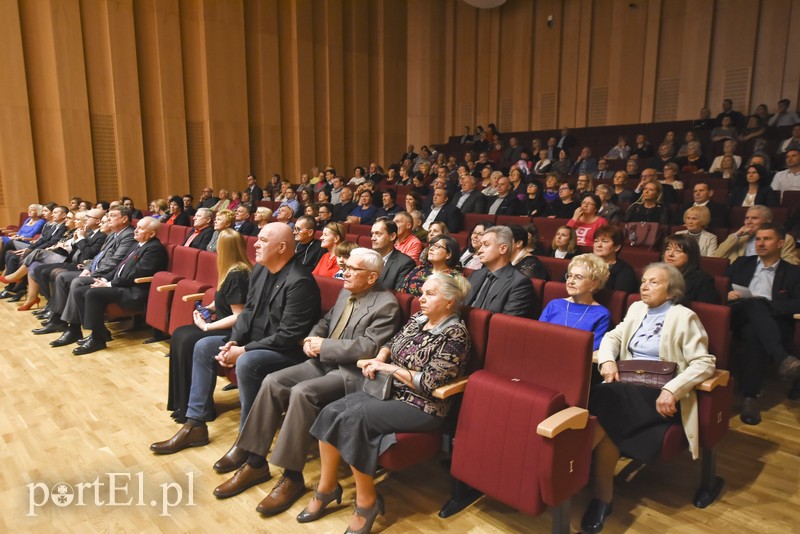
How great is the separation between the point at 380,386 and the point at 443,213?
263 centimetres

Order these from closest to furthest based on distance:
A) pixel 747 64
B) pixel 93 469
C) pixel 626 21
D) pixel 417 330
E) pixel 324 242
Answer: pixel 417 330, pixel 93 469, pixel 324 242, pixel 747 64, pixel 626 21

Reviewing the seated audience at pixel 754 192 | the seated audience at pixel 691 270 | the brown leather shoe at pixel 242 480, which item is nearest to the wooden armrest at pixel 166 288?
the brown leather shoe at pixel 242 480

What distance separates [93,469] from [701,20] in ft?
25.1

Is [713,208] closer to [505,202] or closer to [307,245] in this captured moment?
[505,202]

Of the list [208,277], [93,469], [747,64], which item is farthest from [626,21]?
[93,469]

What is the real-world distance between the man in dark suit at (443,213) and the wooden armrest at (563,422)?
269 cm

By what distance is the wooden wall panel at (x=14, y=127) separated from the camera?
5891mm

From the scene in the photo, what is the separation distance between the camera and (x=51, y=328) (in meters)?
3.41

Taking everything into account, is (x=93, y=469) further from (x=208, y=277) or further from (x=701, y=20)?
(x=701, y=20)

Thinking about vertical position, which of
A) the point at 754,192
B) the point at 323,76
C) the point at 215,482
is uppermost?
the point at 323,76

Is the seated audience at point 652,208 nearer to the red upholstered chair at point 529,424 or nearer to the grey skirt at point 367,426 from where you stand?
the red upholstered chair at point 529,424

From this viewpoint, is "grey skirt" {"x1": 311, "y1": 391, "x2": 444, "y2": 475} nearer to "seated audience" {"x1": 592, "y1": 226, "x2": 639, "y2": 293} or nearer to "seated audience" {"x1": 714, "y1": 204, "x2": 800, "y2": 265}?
"seated audience" {"x1": 592, "y1": 226, "x2": 639, "y2": 293}

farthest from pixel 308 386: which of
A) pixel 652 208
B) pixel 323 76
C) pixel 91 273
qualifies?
pixel 323 76

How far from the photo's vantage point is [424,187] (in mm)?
5758
